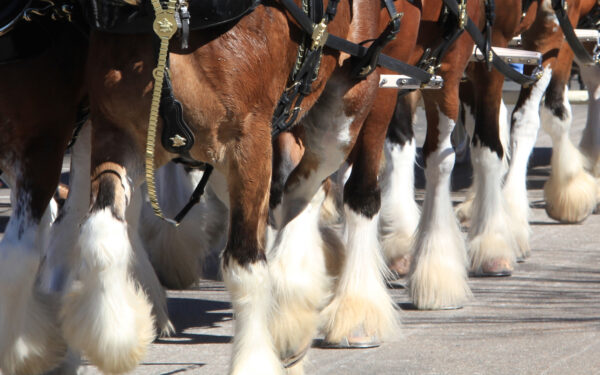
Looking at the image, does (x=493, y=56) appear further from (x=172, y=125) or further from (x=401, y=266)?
(x=172, y=125)

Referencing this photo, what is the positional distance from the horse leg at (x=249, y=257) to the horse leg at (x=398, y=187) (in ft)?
9.53

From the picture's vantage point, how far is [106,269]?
134 inches

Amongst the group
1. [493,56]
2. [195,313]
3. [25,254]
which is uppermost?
[493,56]

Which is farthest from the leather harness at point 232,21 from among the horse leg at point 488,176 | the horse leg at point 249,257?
the horse leg at point 488,176

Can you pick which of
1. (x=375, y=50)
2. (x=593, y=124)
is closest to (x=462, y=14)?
(x=375, y=50)

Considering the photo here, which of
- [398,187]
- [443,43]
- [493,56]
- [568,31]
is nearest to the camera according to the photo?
[443,43]

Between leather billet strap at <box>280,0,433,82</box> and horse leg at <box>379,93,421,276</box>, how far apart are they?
1774mm

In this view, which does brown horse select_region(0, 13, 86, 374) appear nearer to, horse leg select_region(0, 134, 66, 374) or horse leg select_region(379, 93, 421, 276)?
horse leg select_region(0, 134, 66, 374)

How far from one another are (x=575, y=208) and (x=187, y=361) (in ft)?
14.3

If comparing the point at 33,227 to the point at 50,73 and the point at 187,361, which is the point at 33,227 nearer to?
the point at 50,73

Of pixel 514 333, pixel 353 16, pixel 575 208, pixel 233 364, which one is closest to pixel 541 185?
pixel 575 208

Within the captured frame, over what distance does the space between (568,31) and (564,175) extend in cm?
153

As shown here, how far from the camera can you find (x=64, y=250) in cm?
438

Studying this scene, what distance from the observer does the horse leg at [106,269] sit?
340 centimetres
